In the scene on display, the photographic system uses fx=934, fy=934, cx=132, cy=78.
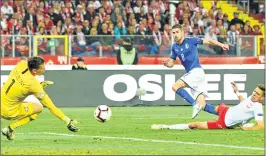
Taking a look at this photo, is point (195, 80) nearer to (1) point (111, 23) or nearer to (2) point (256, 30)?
(1) point (111, 23)

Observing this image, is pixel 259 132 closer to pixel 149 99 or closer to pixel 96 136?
pixel 96 136

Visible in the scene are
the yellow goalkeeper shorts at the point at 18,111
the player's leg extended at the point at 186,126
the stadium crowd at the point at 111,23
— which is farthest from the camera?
the stadium crowd at the point at 111,23

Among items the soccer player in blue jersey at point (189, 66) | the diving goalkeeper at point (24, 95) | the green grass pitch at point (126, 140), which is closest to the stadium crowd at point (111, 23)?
the green grass pitch at point (126, 140)

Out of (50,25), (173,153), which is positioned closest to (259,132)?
(173,153)

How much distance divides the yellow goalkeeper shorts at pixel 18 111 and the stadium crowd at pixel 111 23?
13.7m

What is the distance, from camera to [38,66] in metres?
15.8

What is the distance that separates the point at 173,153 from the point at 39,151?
6.73 feet

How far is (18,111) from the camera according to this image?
1630cm

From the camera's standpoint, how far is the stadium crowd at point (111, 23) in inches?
1209

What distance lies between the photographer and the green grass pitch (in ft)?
47.0

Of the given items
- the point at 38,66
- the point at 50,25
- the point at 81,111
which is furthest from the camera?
the point at 50,25

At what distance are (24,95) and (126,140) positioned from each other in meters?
1.93

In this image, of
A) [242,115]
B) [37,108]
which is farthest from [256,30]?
[37,108]

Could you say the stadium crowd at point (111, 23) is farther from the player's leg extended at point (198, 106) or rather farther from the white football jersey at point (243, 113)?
the white football jersey at point (243, 113)
